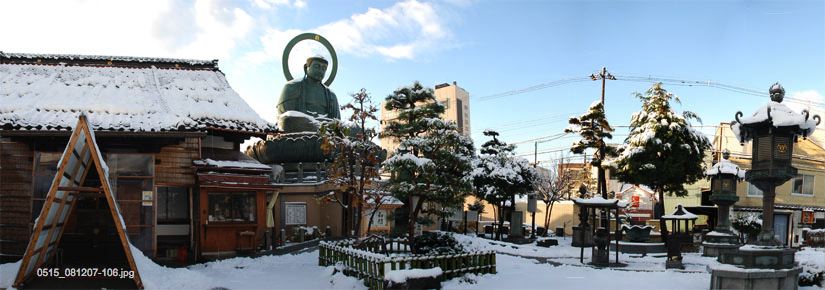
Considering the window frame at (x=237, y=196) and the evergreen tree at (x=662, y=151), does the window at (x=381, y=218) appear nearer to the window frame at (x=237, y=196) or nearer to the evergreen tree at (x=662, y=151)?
the window frame at (x=237, y=196)

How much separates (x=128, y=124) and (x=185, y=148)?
6.14ft

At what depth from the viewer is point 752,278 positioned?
11805 millimetres

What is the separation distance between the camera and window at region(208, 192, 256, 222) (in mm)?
16877

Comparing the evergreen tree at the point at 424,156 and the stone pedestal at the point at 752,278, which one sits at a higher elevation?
the evergreen tree at the point at 424,156

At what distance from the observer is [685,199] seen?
1342 inches

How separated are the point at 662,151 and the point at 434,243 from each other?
13.0 meters

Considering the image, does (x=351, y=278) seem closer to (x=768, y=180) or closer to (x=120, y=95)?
(x=120, y=95)

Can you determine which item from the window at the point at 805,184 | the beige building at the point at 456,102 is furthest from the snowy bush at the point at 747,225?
the beige building at the point at 456,102

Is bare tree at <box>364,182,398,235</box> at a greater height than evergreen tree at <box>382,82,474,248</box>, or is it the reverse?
evergreen tree at <box>382,82,474,248</box>

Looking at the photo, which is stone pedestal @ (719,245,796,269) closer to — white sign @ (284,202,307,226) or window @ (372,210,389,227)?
window @ (372,210,389,227)

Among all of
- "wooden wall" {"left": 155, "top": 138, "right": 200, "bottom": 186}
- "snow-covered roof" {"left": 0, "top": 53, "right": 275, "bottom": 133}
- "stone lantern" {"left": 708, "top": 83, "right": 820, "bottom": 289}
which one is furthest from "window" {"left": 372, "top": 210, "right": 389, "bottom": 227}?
"stone lantern" {"left": 708, "top": 83, "right": 820, "bottom": 289}

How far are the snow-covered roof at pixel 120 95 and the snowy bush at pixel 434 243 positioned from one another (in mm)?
6643

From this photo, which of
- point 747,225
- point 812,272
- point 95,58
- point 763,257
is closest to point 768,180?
point 763,257

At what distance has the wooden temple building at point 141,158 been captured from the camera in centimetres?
1555
